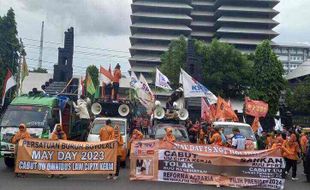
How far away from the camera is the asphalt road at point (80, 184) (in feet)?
38.9

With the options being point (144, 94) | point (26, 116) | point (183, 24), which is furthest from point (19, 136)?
point (183, 24)

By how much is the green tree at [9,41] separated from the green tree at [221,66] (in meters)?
22.9

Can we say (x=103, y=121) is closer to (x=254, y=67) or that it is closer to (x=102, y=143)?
(x=102, y=143)

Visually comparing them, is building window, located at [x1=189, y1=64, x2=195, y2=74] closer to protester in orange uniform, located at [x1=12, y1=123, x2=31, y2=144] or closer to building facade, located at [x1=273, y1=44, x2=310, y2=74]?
protester in orange uniform, located at [x1=12, y1=123, x2=31, y2=144]

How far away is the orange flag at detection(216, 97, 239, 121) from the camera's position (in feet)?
81.7

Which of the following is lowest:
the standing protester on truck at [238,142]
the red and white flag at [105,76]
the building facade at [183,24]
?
the standing protester on truck at [238,142]

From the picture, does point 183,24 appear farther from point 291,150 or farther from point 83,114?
point 291,150

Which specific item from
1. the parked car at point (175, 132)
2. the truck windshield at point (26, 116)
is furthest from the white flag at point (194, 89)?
the truck windshield at point (26, 116)

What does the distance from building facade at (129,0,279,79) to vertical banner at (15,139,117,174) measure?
280 feet

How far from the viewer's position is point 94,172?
13.7 meters

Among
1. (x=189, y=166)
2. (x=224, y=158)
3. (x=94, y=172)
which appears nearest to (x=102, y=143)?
(x=94, y=172)

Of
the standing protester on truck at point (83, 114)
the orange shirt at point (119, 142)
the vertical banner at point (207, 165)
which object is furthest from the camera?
the standing protester on truck at point (83, 114)

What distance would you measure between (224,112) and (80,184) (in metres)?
13.8

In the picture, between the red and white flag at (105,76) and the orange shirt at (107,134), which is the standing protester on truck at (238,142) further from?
the red and white flag at (105,76)
